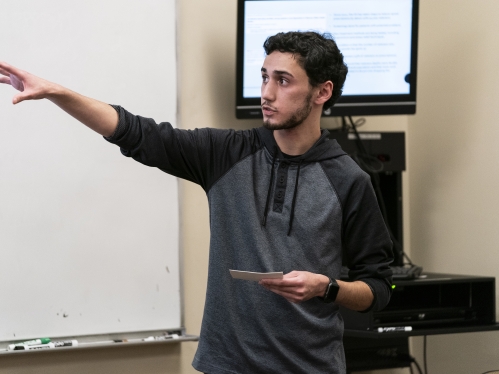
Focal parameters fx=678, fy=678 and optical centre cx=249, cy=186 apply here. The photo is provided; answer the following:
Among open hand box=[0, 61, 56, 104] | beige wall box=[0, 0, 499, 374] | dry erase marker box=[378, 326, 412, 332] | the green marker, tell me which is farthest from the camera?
beige wall box=[0, 0, 499, 374]

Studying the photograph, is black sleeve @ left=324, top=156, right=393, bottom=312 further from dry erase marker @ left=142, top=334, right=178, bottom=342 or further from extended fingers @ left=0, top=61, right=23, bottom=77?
dry erase marker @ left=142, top=334, right=178, bottom=342

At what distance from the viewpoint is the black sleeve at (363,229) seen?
1734mm

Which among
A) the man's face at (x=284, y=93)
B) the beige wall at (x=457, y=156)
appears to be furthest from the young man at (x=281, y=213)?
the beige wall at (x=457, y=156)

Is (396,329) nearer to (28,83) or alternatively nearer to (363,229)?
A: (363,229)

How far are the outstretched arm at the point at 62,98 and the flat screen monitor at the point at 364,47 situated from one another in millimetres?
1285

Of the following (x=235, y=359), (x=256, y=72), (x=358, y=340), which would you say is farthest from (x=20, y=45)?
(x=358, y=340)

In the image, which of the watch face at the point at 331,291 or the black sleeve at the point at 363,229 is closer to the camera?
the watch face at the point at 331,291

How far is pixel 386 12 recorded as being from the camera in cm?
288

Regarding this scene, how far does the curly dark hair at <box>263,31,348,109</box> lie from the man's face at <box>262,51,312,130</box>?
2 cm

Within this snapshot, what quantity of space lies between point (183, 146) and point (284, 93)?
0.29 metres

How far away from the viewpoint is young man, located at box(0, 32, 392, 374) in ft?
5.28

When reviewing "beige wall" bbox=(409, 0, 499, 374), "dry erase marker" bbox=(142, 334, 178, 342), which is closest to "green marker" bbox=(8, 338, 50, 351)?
"dry erase marker" bbox=(142, 334, 178, 342)

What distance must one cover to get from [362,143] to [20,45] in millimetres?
1470

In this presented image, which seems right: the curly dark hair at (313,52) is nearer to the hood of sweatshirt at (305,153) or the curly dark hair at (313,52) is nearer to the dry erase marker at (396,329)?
the hood of sweatshirt at (305,153)
